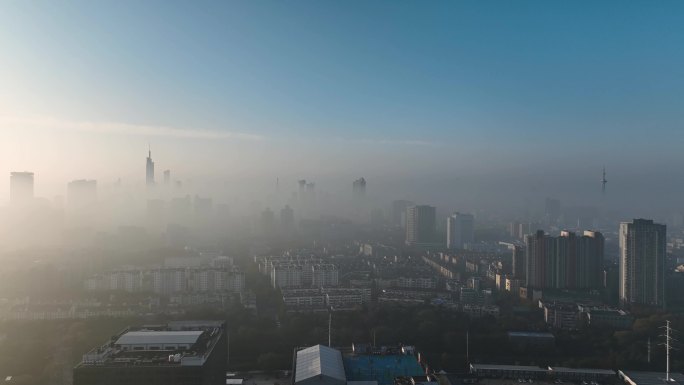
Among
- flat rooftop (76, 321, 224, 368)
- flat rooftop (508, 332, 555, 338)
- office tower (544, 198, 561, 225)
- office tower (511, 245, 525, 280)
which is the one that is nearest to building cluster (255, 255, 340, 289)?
office tower (511, 245, 525, 280)

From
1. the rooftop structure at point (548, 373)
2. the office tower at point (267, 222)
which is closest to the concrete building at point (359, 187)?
the office tower at point (267, 222)

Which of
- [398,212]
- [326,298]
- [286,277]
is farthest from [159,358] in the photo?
[398,212]

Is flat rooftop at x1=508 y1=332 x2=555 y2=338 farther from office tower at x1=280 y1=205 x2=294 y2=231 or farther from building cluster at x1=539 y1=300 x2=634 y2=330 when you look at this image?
office tower at x1=280 y1=205 x2=294 y2=231

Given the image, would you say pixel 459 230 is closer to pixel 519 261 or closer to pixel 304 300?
pixel 519 261

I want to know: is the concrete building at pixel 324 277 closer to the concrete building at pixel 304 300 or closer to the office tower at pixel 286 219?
the concrete building at pixel 304 300

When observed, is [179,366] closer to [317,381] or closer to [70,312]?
[317,381]

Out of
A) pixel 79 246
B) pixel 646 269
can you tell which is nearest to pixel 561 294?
pixel 646 269
